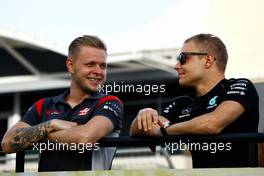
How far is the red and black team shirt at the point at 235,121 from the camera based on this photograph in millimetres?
3689

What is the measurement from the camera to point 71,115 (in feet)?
13.5

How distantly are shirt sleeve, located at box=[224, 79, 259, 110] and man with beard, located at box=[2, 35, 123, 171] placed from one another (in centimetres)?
69

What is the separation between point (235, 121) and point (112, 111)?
0.74 meters

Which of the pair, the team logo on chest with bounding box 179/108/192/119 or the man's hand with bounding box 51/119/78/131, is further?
the team logo on chest with bounding box 179/108/192/119

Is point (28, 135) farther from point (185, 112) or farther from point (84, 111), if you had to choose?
point (185, 112)

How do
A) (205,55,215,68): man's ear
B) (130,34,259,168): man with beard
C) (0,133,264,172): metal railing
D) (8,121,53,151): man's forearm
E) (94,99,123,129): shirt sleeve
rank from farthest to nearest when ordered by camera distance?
(205,55,215,68): man's ear, (94,99,123,129): shirt sleeve, (8,121,53,151): man's forearm, (130,34,259,168): man with beard, (0,133,264,172): metal railing

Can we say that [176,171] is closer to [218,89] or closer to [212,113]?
[212,113]

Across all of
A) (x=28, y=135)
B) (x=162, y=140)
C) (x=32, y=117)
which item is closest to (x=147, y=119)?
(x=162, y=140)

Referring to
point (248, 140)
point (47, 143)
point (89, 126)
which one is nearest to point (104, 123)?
point (89, 126)

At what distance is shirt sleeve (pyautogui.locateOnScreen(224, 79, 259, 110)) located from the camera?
12.4ft

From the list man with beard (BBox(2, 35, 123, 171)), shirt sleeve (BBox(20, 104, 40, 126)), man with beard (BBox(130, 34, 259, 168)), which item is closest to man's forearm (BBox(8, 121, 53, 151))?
man with beard (BBox(2, 35, 123, 171))

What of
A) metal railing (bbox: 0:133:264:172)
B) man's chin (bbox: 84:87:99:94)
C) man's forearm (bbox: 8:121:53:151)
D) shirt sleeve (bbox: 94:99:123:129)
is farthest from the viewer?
man's chin (bbox: 84:87:99:94)

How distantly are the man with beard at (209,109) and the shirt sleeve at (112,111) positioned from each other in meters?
0.15

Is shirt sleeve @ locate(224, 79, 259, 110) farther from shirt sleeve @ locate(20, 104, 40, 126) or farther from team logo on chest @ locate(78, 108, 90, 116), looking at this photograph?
shirt sleeve @ locate(20, 104, 40, 126)
